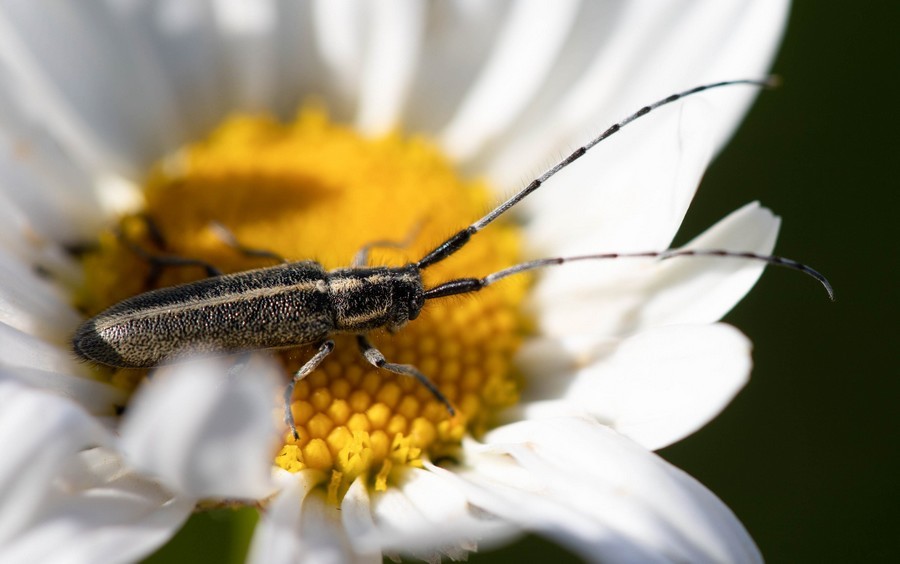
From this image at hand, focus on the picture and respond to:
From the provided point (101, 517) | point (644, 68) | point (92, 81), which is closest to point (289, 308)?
point (101, 517)

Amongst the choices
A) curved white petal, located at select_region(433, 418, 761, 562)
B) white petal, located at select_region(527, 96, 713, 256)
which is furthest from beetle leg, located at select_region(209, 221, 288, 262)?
curved white petal, located at select_region(433, 418, 761, 562)

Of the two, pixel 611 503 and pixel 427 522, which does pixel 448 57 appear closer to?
pixel 427 522

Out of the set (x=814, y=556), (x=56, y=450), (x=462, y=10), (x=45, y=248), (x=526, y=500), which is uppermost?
(x=462, y=10)

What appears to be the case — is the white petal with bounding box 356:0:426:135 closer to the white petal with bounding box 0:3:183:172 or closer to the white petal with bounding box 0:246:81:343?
the white petal with bounding box 0:3:183:172

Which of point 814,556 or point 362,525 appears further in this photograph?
point 814,556

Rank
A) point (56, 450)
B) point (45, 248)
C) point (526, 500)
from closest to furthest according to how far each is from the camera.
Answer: point (56, 450), point (526, 500), point (45, 248)

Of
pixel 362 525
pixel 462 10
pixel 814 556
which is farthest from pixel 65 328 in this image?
pixel 814 556

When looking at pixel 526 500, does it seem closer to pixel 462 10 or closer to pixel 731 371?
pixel 731 371
